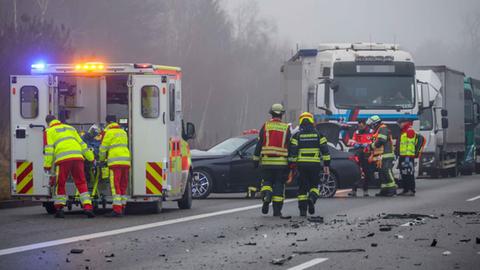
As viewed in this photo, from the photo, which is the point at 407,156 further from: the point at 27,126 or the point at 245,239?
the point at 245,239

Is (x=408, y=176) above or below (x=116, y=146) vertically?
below

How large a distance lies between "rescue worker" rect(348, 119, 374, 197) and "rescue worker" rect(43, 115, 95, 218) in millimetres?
8033

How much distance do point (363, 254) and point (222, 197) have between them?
13.0 meters

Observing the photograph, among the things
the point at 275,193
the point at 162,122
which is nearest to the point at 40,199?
the point at 162,122

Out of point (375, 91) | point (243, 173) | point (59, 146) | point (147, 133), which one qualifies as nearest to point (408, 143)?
point (375, 91)

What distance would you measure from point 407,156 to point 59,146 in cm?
955

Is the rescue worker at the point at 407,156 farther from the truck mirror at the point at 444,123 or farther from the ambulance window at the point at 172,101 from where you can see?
the truck mirror at the point at 444,123

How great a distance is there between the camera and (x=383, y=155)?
2472 centimetres

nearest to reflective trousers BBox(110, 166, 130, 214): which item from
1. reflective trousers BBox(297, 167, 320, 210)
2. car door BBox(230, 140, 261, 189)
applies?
reflective trousers BBox(297, 167, 320, 210)

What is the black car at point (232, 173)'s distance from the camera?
78.8 ft

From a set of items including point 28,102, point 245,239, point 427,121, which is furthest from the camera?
point 427,121

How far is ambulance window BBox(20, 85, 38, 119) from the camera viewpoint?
1919 cm

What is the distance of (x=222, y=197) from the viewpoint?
25.5 m

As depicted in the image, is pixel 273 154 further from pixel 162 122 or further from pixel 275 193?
pixel 162 122
